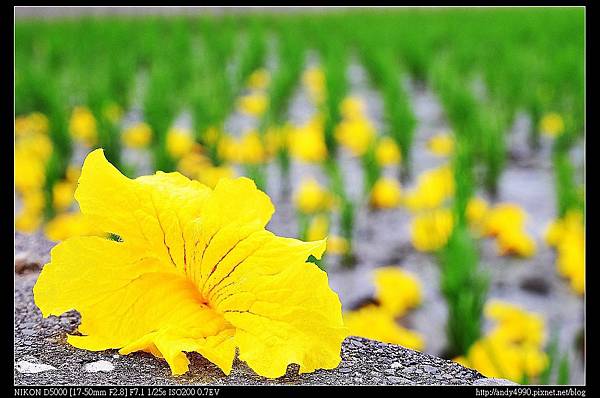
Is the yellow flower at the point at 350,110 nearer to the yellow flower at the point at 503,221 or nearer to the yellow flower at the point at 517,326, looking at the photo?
the yellow flower at the point at 503,221

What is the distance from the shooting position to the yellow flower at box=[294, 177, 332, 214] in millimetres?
3053

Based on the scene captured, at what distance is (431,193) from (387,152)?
0.53 metres

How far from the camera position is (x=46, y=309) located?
1.02 meters

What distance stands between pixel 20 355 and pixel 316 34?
7648mm

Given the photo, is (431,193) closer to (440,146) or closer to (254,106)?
(440,146)

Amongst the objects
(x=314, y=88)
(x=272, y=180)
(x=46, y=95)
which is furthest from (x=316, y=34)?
(x=272, y=180)

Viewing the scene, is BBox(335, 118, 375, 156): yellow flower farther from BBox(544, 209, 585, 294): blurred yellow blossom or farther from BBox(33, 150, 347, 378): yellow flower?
BBox(33, 150, 347, 378): yellow flower

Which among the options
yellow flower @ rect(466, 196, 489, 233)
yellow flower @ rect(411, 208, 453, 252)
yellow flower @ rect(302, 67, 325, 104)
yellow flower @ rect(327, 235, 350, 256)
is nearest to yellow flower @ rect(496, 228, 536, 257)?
yellow flower @ rect(466, 196, 489, 233)

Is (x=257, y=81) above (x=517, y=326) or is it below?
above

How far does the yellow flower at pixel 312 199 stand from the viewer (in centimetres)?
305

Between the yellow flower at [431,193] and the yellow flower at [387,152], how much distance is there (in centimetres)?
23

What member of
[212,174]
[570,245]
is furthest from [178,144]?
[570,245]

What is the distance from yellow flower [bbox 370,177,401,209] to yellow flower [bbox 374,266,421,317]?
0.70m

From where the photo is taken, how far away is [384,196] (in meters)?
3.21
